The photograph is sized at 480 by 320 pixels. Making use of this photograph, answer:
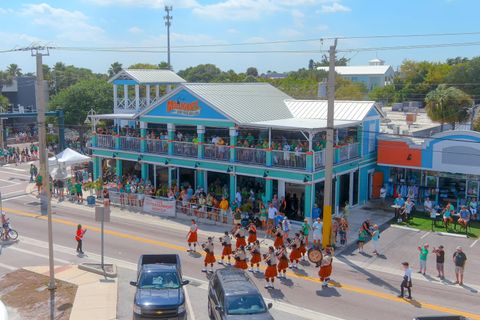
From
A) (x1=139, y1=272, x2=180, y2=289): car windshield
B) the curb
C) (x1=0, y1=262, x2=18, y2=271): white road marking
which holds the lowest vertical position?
(x1=0, y1=262, x2=18, y2=271): white road marking

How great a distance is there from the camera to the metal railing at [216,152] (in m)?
29.4

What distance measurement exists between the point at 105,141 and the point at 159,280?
20.5 meters

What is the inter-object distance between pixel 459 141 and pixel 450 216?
403cm

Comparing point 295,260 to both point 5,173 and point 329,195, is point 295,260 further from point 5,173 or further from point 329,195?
point 5,173

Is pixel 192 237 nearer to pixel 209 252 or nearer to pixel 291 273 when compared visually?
pixel 209 252

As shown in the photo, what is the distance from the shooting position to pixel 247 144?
28922mm

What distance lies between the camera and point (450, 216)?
26594 mm

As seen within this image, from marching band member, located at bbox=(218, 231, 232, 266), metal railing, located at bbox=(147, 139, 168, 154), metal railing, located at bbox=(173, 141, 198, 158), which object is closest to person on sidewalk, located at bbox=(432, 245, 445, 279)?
marching band member, located at bbox=(218, 231, 232, 266)

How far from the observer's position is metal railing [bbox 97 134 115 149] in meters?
34.9

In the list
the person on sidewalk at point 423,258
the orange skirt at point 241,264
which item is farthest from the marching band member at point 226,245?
the person on sidewalk at point 423,258

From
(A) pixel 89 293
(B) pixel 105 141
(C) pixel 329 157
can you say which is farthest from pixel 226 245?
(B) pixel 105 141

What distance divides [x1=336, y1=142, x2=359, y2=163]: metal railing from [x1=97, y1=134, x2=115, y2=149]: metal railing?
14.8 meters

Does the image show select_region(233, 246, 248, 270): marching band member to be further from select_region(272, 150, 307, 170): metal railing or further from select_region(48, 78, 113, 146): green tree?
select_region(48, 78, 113, 146): green tree

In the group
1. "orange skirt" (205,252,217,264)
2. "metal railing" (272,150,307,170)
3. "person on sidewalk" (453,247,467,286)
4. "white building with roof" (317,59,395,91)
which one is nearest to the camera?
"person on sidewalk" (453,247,467,286)
